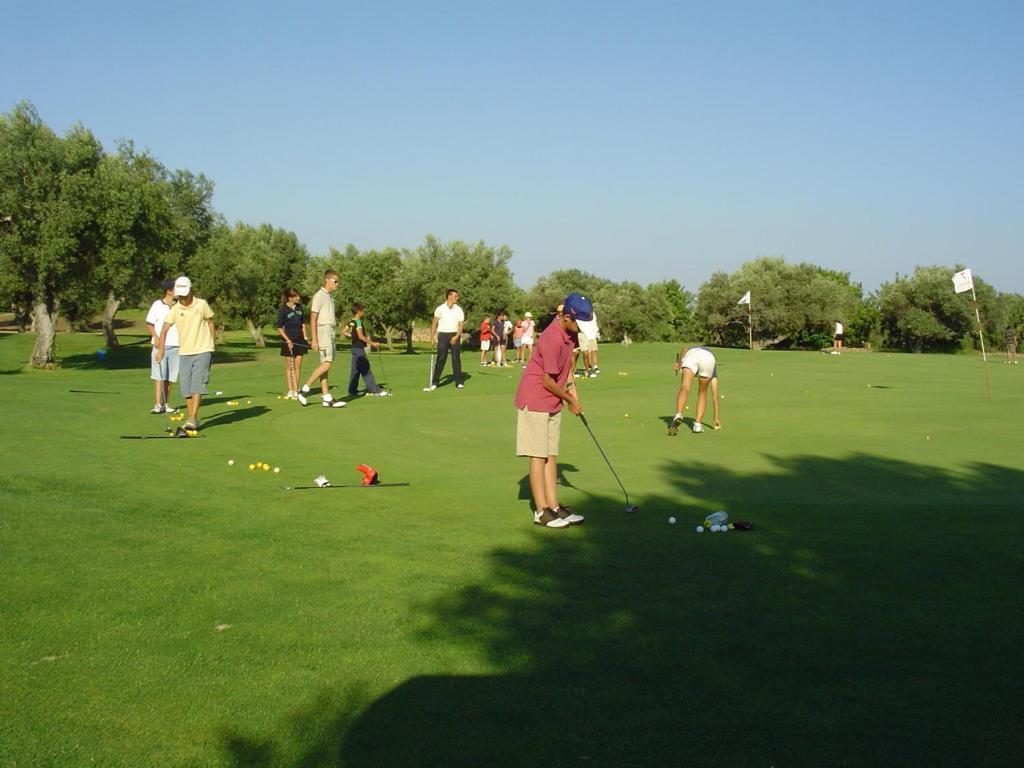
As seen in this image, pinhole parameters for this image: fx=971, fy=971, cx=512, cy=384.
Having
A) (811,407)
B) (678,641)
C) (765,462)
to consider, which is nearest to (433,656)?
(678,641)

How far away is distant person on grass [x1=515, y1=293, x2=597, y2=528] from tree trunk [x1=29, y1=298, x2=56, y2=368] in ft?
94.7

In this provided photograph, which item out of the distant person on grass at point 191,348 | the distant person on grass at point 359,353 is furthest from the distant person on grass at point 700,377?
the distant person on grass at point 191,348

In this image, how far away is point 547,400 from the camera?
941cm

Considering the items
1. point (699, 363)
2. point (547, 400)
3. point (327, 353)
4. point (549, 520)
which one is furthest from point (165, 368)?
point (549, 520)

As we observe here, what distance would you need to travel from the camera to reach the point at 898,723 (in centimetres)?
468

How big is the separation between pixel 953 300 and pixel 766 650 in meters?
64.1

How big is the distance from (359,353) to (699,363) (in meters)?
7.86

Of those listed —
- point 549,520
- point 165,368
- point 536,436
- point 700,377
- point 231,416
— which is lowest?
point 549,520

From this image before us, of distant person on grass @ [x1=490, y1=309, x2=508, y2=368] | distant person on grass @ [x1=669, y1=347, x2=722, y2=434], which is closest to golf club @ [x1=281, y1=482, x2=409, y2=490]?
distant person on grass @ [x1=669, y1=347, x2=722, y2=434]

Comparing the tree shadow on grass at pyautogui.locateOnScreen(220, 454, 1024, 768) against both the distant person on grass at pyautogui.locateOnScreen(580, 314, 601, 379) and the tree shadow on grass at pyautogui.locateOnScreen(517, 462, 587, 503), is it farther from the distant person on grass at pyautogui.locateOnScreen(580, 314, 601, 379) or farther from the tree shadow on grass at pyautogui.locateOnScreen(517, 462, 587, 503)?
the distant person on grass at pyautogui.locateOnScreen(580, 314, 601, 379)

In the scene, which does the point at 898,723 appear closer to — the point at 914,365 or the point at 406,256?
the point at 914,365

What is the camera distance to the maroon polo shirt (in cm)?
934

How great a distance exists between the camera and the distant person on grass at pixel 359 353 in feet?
66.6

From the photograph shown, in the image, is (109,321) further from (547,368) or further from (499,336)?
(547,368)
